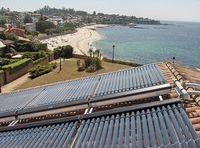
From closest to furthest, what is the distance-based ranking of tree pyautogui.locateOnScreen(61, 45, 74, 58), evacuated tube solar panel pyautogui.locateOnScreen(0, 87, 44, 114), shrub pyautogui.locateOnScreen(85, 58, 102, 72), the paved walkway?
evacuated tube solar panel pyautogui.locateOnScreen(0, 87, 44, 114) → the paved walkway → shrub pyautogui.locateOnScreen(85, 58, 102, 72) → tree pyautogui.locateOnScreen(61, 45, 74, 58)

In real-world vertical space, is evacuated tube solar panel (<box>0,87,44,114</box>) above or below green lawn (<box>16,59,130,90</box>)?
above

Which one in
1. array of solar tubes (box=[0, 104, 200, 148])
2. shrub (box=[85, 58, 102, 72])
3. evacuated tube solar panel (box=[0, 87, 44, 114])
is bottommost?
shrub (box=[85, 58, 102, 72])

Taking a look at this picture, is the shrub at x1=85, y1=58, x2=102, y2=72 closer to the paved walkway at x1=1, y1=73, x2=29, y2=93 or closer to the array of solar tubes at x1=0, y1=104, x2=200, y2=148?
the paved walkway at x1=1, y1=73, x2=29, y2=93

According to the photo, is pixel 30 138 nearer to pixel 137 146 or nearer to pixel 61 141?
pixel 61 141

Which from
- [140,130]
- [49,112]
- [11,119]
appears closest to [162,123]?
[140,130]

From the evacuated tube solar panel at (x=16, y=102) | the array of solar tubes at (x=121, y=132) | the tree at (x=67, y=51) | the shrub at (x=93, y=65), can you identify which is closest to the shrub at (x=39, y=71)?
the shrub at (x=93, y=65)

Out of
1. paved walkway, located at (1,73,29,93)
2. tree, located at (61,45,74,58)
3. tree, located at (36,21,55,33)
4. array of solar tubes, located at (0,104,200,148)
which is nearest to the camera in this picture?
array of solar tubes, located at (0,104,200,148)

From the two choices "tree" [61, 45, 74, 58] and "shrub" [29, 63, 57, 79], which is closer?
"shrub" [29, 63, 57, 79]

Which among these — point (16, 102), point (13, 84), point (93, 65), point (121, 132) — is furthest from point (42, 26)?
point (121, 132)

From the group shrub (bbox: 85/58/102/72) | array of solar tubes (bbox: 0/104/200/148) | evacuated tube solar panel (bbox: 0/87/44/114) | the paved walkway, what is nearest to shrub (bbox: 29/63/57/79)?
the paved walkway
